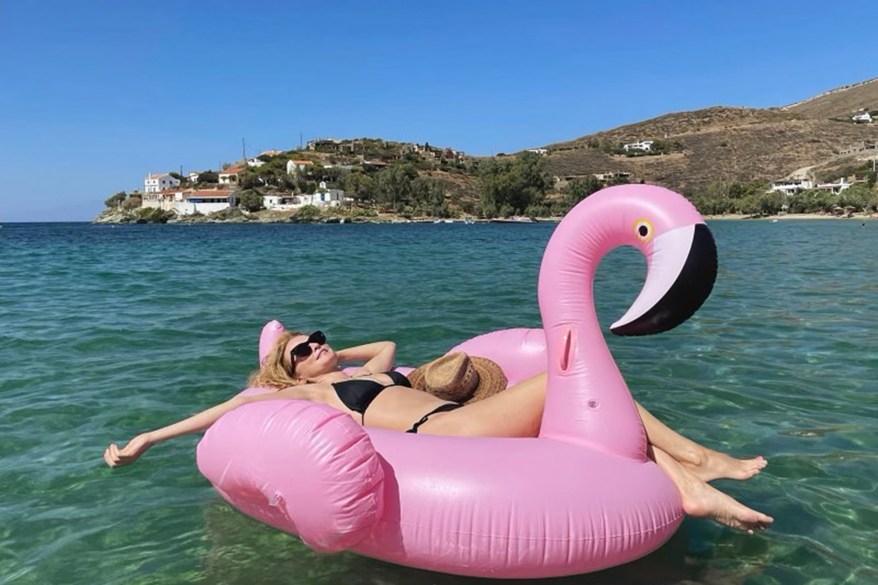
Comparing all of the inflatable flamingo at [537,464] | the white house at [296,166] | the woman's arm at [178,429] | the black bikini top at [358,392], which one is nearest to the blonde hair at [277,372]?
the woman's arm at [178,429]

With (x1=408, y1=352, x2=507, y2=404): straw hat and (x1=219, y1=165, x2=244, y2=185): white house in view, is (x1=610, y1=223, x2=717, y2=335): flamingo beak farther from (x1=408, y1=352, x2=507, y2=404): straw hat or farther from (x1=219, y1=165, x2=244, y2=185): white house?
(x1=219, y1=165, x2=244, y2=185): white house

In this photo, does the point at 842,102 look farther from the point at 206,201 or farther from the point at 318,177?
the point at 206,201

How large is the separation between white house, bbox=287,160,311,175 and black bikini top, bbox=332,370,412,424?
97.4 meters

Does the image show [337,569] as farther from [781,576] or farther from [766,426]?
[766,426]

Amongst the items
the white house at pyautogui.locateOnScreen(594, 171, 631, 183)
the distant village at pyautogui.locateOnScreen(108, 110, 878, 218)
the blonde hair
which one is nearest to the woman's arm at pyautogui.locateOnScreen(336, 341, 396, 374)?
the blonde hair

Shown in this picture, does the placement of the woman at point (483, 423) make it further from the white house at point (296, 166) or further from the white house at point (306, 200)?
the white house at point (296, 166)

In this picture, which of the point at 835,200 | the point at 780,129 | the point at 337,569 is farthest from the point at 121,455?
the point at 780,129

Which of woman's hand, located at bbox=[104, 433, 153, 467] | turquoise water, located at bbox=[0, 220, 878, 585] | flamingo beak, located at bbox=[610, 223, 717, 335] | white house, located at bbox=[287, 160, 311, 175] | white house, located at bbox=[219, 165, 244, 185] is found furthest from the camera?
white house, located at bbox=[219, 165, 244, 185]

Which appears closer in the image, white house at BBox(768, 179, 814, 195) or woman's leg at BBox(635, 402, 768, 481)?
woman's leg at BBox(635, 402, 768, 481)

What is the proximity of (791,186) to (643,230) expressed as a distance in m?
74.5

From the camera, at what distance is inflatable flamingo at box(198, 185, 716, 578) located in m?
2.77

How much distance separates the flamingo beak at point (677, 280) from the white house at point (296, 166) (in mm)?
98408

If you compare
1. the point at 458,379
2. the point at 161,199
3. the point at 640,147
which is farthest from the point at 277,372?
the point at 161,199

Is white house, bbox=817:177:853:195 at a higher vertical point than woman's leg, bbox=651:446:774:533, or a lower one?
higher
